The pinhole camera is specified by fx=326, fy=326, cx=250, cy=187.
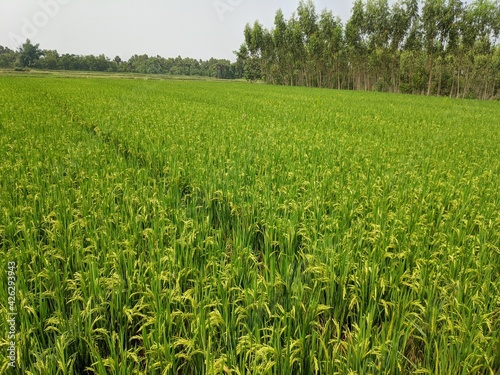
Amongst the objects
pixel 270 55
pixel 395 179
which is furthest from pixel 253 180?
pixel 270 55

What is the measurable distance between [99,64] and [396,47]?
101794 mm

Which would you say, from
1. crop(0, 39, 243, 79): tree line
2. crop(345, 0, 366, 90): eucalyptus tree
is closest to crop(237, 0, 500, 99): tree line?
crop(345, 0, 366, 90): eucalyptus tree

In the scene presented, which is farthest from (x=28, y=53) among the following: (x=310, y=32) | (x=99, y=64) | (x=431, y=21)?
(x=431, y=21)

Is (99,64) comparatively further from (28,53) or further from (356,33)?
(356,33)

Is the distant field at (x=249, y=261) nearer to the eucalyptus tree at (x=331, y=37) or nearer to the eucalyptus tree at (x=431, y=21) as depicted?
the eucalyptus tree at (x=431, y=21)

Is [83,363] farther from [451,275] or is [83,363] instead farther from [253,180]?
[253,180]

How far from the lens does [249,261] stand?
2.92 metres

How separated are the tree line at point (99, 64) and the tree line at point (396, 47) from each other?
58.4 meters

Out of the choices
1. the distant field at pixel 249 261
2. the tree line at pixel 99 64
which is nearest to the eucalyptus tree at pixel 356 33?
the distant field at pixel 249 261

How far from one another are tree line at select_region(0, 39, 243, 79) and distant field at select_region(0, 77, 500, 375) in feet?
305

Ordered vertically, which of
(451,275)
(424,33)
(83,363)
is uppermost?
(424,33)

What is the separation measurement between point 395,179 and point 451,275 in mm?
2555

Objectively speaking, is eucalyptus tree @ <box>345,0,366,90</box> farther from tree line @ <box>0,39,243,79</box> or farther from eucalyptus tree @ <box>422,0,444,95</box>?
tree line @ <box>0,39,243,79</box>

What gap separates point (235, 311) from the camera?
1968mm
